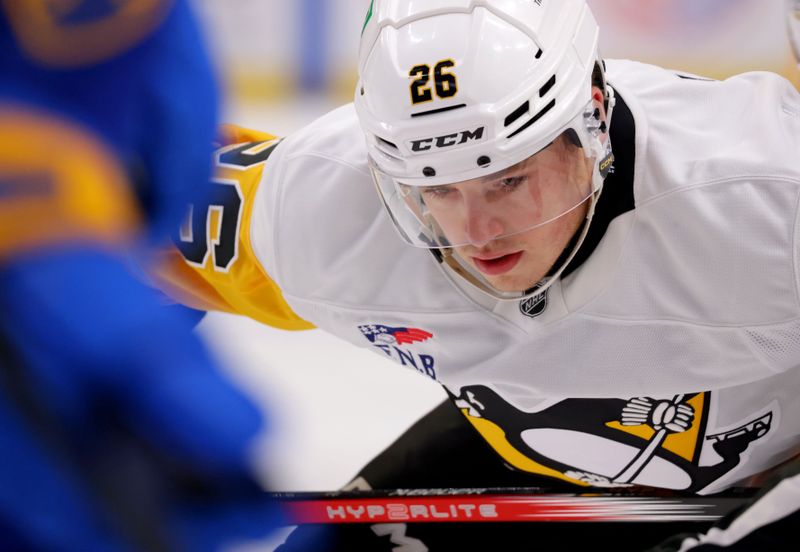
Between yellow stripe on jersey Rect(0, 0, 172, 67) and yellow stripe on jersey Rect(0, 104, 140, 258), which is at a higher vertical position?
yellow stripe on jersey Rect(0, 0, 172, 67)

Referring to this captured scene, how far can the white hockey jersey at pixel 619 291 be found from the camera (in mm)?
1407

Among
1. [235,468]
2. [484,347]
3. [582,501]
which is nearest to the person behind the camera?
[235,468]

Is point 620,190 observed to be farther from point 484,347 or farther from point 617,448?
point 617,448

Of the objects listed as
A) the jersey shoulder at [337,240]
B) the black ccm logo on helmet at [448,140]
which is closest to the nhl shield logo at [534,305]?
the jersey shoulder at [337,240]

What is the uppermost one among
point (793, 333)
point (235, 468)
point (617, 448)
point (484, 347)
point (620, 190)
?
point (235, 468)

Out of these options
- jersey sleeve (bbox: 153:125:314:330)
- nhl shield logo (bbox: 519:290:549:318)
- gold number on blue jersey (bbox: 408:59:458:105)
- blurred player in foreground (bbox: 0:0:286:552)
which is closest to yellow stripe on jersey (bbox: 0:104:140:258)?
blurred player in foreground (bbox: 0:0:286:552)

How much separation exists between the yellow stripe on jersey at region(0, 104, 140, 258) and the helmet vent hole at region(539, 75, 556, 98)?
87 centimetres

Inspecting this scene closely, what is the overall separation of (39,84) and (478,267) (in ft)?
3.24

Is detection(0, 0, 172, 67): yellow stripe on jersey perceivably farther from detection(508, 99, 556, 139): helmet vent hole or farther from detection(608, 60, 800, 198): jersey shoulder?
detection(608, 60, 800, 198): jersey shoulder

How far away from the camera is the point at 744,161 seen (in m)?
1.39

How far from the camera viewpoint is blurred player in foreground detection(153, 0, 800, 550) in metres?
1.34

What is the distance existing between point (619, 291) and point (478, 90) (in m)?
0.40

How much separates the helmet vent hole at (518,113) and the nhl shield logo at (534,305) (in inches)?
12.9

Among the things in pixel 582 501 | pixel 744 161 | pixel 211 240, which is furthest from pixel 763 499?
pixel 211 240
